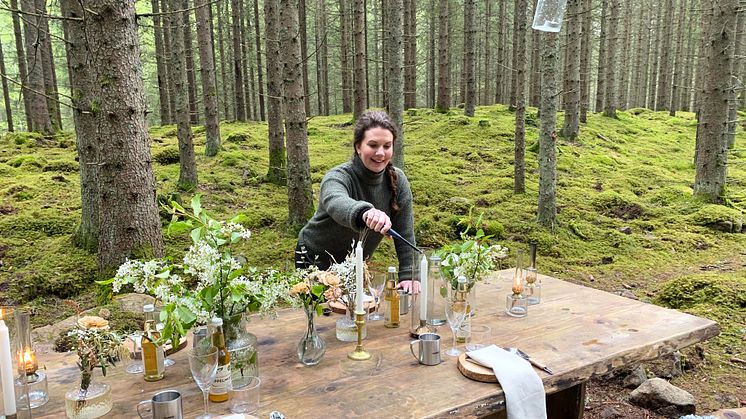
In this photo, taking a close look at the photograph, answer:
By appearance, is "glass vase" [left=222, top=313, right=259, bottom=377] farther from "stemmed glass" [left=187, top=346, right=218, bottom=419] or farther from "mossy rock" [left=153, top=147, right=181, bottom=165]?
"mossy rock" [left=153, top=147, right=181, bottom=165]

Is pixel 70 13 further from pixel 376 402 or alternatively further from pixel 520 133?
pixel 520 133

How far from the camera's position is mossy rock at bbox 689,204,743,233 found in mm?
6348

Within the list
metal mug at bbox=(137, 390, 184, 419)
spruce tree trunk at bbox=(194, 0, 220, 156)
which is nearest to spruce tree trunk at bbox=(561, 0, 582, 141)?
spruce tree trunk at bbox=(194, 0, 220, 156)

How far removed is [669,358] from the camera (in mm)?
3490

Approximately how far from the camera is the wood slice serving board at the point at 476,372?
5.59ft

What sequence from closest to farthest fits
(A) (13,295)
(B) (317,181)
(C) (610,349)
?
(C) (610,349) → (A) (13,295) → (B) (317,181)

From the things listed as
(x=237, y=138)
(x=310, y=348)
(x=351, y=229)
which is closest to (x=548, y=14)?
(x=351, y=229)

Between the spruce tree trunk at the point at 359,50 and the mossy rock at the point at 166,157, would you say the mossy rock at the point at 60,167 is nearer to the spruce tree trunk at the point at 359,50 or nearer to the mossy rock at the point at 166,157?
the mossy rock at the point at 166,157

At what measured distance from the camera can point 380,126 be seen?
106 inches

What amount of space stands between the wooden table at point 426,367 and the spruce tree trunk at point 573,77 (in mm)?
6762

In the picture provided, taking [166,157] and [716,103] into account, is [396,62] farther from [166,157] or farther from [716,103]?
[166,157]

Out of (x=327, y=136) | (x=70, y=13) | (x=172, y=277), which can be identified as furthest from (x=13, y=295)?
(x=327, y=136)

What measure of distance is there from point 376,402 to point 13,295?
4.21 meters

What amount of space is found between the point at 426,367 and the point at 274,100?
20.4ft
